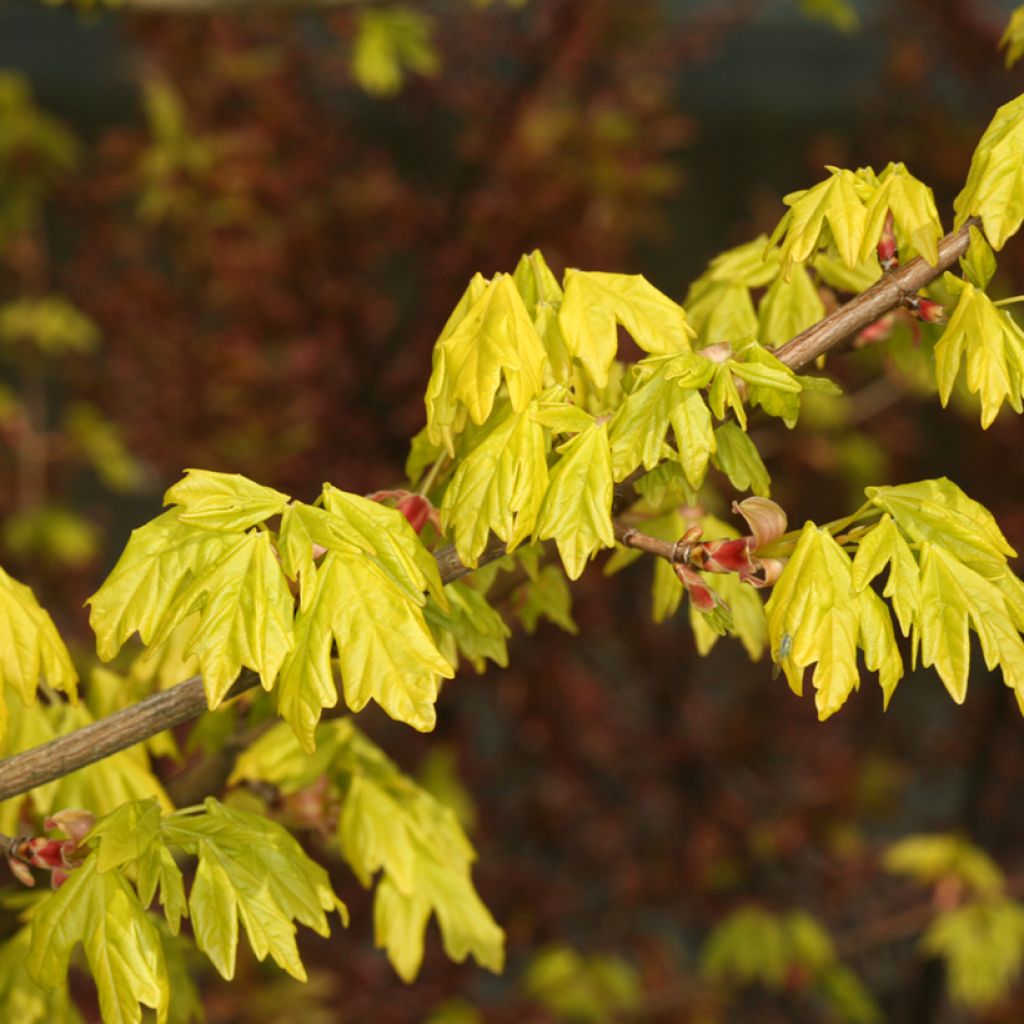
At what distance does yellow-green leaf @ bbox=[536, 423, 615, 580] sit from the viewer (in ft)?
3.66

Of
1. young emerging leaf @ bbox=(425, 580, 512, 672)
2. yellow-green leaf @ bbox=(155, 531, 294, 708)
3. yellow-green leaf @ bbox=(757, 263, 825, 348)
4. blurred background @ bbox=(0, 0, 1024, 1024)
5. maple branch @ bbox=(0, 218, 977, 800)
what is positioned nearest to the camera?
yellow-green leaf @ bbox=(155, 531, 294, 708)

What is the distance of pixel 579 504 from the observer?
112 cm

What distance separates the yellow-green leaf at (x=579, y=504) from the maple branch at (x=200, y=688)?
0.25ft

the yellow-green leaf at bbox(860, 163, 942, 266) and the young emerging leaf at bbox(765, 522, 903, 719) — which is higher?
the yellow-green leaf at bbox(860, 163, 942, 266)

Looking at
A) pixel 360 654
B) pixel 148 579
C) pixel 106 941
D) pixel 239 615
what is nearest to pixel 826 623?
pixel 360 654

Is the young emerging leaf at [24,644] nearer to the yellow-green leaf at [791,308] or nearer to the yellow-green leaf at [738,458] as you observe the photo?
the yellow-green leaf at [738,458]

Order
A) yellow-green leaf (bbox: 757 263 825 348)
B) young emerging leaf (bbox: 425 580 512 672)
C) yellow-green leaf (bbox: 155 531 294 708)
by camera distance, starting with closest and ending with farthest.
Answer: yellow-green leaf (bbox: 155 531 294 708) < young emerging leaf (bbox: 425 580 512 672) < yellow-green leaf (bbox: 757 263 825 348)

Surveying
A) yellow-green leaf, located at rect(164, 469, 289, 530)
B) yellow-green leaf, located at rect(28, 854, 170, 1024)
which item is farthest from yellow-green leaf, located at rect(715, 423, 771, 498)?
yellow-green leaf, located at rect(28, 854, 170, 1024)

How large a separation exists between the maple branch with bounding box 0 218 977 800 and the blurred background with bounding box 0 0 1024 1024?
5.78ft

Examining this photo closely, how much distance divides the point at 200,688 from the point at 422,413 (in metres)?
2.01

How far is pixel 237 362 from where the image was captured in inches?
126

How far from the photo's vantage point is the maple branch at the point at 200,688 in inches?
46.0

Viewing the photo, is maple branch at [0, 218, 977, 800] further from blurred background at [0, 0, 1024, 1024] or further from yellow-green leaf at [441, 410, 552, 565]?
blurred background at [0, 0, 1024, 1024]

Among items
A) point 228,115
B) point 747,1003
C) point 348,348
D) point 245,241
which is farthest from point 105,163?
point 747,1003
